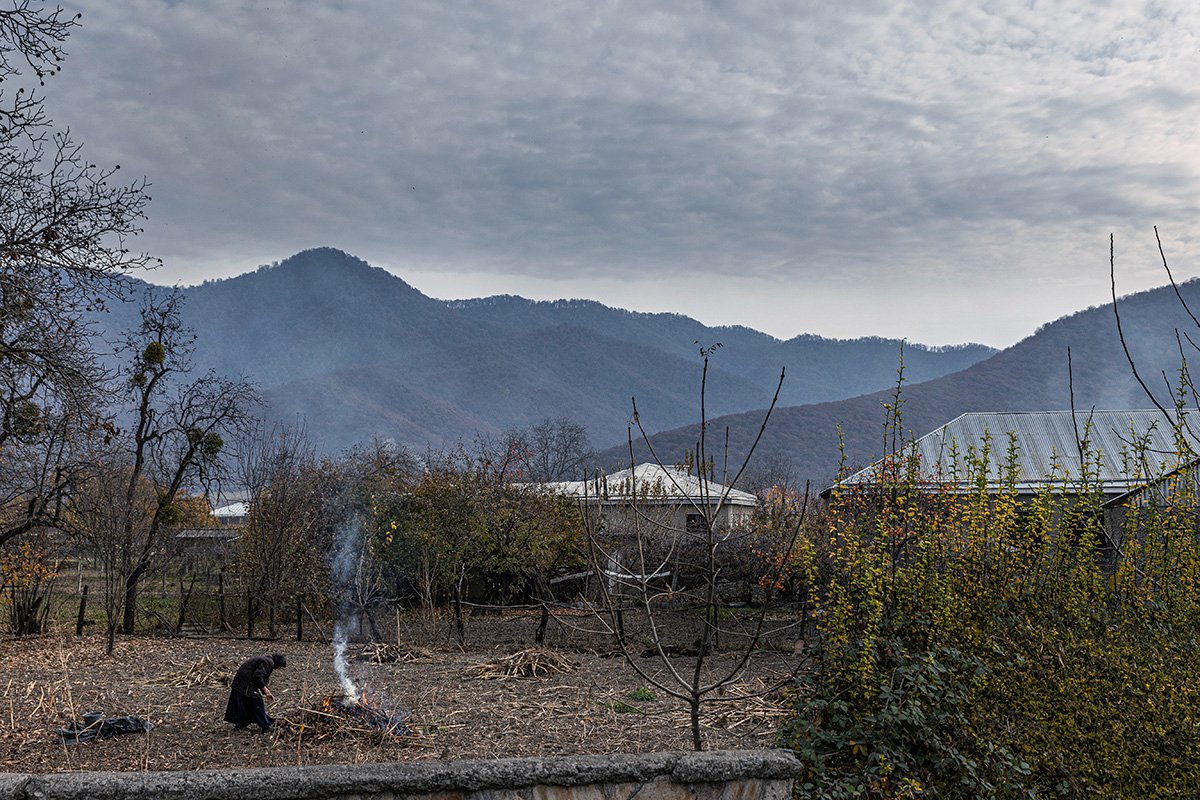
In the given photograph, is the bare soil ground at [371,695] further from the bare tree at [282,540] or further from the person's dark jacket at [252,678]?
the bare tree at [282,540]

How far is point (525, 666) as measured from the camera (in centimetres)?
1240

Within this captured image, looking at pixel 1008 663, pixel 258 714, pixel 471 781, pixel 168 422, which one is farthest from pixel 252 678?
pixel 168 422

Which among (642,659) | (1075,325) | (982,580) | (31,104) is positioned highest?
(1075,325)

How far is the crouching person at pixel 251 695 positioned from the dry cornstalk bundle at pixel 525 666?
3.42 metres

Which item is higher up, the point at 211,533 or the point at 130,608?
the point at 211,533

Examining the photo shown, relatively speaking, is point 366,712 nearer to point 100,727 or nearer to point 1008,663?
point 100,727

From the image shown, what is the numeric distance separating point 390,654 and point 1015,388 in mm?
82236

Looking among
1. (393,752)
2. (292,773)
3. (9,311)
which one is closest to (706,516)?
(292,773)

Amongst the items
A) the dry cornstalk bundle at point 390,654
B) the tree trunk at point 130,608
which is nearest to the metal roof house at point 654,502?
the dry cornstalk bundle at point 390,654

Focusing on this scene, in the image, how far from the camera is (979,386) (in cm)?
8831

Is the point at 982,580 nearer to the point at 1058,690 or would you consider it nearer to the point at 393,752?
the point at 1058,690

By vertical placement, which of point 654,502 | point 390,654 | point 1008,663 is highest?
point 654,502

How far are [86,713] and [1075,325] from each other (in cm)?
9633

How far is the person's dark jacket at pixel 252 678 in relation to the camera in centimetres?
909
